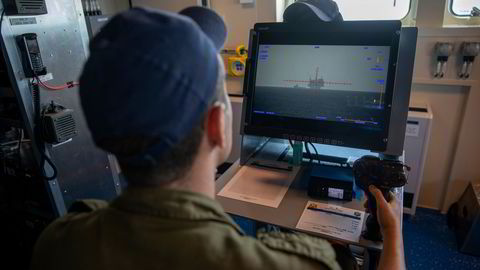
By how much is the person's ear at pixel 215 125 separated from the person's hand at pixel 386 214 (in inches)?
22.9

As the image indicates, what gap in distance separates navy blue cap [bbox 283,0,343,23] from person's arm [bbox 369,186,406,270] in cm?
64

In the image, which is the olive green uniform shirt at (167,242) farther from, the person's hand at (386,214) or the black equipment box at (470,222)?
the black equipment box at (470,222)

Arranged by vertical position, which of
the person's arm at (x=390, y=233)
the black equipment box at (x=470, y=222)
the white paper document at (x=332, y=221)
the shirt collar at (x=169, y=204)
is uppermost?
the shirt collar at (x=169, y=204)

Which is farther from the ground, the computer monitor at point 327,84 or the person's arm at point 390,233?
the computer monitor at point 327,84

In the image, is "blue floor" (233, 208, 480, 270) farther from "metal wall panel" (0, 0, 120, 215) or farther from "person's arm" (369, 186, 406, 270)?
"metal wall panel" (0, 0, 120, 215)

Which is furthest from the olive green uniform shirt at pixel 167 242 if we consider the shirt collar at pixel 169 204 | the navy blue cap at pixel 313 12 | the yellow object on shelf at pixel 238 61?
the yellow object on shelf at pixel 238 61

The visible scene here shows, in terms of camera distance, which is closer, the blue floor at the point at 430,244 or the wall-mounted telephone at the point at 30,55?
the wall-mounted telephone at the point at 30,55

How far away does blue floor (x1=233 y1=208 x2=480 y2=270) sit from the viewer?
6.38ft

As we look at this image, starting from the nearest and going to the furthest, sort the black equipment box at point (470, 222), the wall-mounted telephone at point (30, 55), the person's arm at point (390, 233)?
the person's arm at point (390, 233) → the wall-mounted telephone at point (30, 55) → the black equipment box at point (470, 222)

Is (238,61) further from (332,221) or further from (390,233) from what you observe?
(390,233)

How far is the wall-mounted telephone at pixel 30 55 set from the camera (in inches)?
62.7

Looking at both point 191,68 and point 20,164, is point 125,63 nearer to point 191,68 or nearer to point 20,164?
point 191,68

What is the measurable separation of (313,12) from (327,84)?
0.87 ft

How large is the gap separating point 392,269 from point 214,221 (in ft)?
1.83
